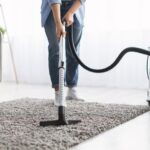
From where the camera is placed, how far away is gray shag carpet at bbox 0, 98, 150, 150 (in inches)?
56.0

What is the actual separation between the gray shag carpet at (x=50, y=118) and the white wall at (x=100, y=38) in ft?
3.60

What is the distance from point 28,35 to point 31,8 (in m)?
0.28

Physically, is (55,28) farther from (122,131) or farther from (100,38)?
(100,38)

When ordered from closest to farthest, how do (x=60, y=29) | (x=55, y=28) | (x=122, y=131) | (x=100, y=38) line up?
(x=122, y=131) → (x=60, y=29) → (x=55, y=28) → (x=100, y=38)

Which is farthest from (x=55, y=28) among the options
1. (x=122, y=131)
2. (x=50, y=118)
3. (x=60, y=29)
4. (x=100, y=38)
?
(x=100, y=38)

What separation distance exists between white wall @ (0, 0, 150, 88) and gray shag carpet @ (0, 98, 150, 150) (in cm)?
110

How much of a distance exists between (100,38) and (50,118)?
171 centimetres

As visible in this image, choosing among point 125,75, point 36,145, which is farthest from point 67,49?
point 36,145

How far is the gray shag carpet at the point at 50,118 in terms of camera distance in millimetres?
1423

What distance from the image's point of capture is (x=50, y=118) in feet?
6.29

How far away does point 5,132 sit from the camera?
1.60 metres

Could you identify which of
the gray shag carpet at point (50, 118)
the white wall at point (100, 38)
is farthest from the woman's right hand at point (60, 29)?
the white wall at point (100, 38)

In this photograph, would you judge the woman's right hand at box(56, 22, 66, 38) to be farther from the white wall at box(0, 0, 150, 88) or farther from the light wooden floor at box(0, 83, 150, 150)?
the white wall at box(0, 0, 150, 88)

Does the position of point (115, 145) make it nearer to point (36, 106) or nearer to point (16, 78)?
point (36, 106)
